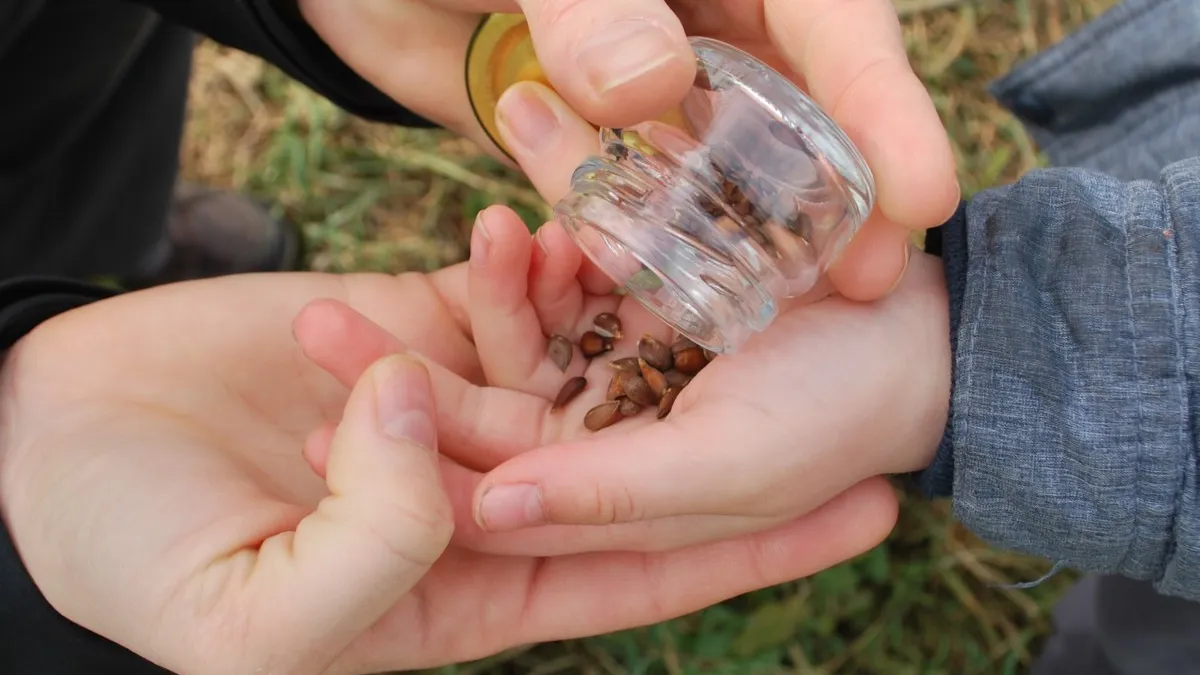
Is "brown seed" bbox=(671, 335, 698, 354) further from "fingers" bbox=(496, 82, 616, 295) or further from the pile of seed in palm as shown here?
"fingers" bbox=(496, 82, 616, 295)

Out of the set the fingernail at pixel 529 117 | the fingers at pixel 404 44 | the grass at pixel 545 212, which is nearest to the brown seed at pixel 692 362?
the fingernail at pixel 529 117

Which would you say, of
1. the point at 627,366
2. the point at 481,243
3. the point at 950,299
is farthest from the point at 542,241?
the point at 950,299

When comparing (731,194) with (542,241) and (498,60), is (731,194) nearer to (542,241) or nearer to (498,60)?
(542,241)

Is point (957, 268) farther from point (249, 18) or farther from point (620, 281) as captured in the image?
point (249, 18)

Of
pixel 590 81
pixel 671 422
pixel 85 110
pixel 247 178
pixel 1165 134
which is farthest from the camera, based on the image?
pixel 247 178

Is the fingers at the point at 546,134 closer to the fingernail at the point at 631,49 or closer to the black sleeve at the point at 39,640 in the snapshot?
the fingernail at the point at 631,49

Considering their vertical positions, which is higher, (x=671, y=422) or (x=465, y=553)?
(x=671, y=422)

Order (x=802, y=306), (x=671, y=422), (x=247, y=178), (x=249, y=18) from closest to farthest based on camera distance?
(x=671, y=422), (x=802, y=306), (x=249, y=18), (x=247, y=178)

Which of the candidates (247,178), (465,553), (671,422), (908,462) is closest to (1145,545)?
(908,462)
